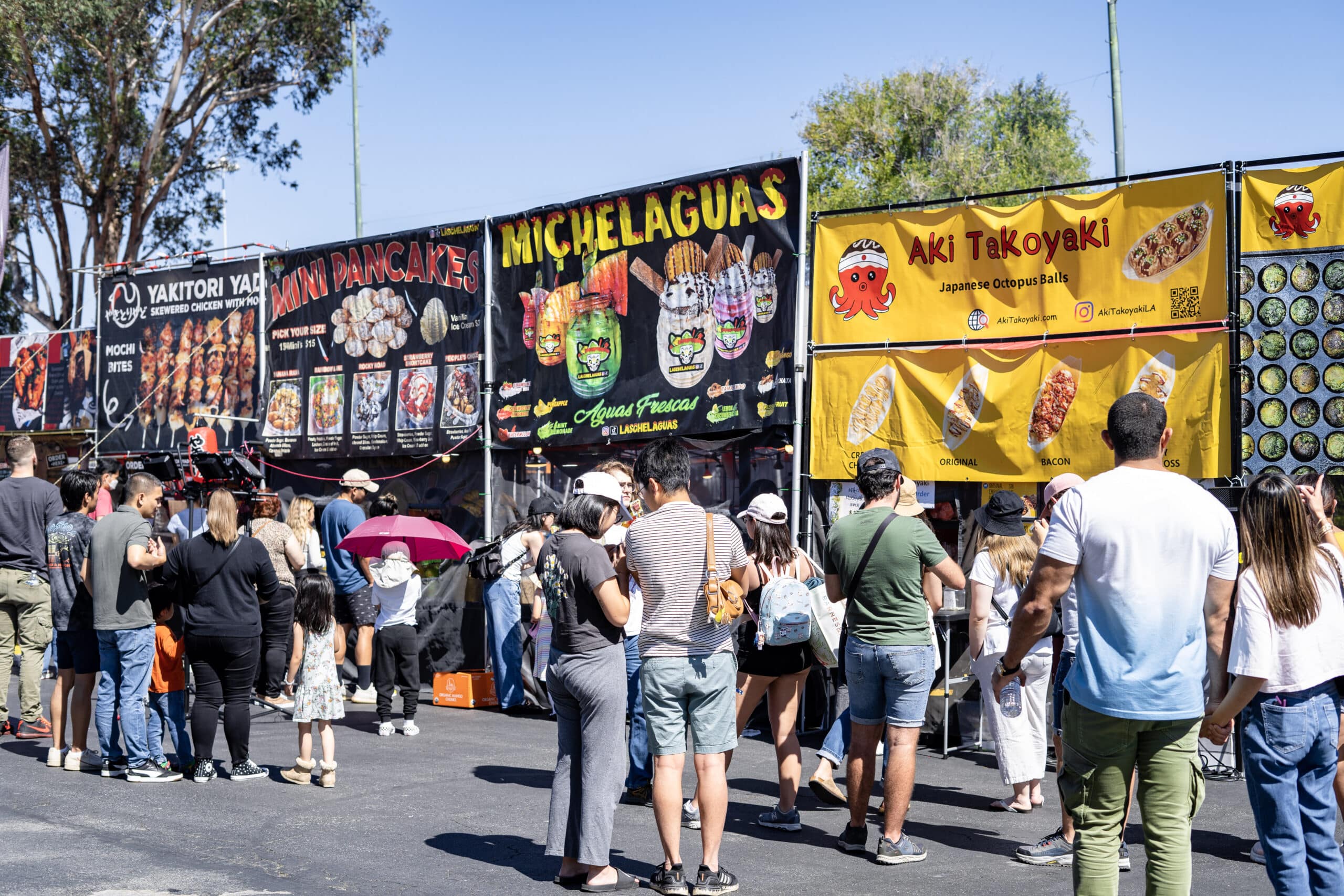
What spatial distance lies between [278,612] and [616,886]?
5819 mm

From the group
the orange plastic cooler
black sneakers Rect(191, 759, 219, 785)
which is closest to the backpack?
black sneakers Rect(191, 759, 219, 785)

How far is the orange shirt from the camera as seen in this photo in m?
8.39

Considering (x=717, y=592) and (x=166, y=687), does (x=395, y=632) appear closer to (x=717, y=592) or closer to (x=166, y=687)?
(x=166, y=687)

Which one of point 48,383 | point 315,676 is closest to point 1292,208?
point 315,676

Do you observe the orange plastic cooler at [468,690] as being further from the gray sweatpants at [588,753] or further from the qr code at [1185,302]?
the qr code at [1185,302]

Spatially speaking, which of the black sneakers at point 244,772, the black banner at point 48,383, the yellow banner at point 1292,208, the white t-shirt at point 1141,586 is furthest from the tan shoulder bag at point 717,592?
the black banner at point 48,383

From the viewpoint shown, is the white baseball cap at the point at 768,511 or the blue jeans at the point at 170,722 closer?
the white baseball cap at the point at 768,511

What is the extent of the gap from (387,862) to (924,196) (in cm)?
3500

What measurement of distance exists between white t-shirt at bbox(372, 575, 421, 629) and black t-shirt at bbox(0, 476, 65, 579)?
2566mm

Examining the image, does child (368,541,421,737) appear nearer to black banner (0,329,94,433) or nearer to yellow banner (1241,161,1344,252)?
yellow banner (1241,161,1344,252)

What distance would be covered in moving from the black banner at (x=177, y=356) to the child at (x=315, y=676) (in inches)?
348

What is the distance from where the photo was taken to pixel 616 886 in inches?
233

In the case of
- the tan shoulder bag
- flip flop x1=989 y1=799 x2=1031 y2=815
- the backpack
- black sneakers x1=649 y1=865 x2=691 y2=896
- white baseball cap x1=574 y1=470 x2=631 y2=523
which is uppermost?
white baseball cap x1=574 y1=470 x2=631 y2=523

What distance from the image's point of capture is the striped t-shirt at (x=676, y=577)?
5840mm
